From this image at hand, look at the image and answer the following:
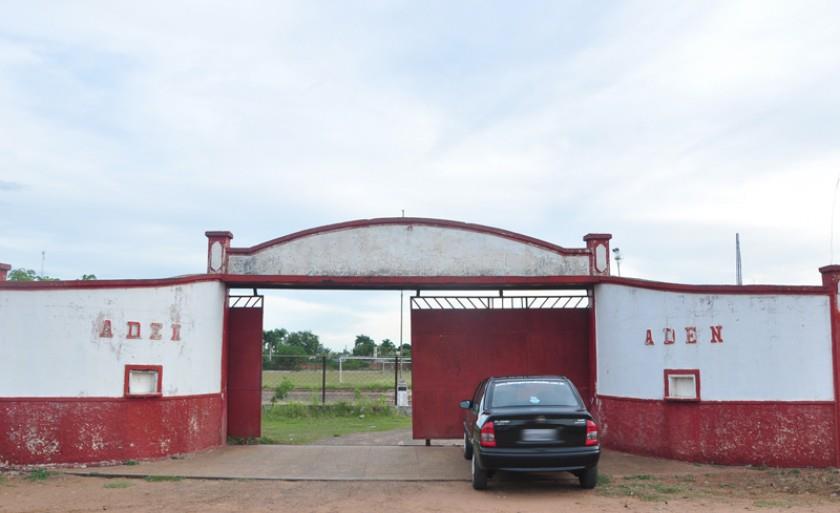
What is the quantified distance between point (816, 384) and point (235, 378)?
1062 cm

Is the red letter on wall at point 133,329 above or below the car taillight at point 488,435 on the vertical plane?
above

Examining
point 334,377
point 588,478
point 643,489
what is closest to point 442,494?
point 588,478

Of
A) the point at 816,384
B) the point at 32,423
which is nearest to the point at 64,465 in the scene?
the point at 32,423

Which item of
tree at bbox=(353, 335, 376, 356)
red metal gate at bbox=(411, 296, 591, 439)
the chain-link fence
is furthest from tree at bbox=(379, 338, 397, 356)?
red metal gate at bbox=(411, 296, 591, 439)

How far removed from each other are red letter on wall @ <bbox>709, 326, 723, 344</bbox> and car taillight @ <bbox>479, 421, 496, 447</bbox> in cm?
465

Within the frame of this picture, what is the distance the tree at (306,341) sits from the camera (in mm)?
62406

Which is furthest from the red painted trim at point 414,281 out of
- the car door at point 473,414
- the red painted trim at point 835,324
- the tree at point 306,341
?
the tree at point 306,341

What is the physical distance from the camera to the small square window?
43.0 ft

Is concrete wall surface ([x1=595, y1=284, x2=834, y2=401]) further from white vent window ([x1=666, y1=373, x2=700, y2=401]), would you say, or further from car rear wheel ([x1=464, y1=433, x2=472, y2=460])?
car rear wheel ([x1=464, y1=433, x2=472, y2=460])

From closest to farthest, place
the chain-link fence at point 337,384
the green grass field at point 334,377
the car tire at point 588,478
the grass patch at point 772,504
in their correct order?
the grass patch at point 772,504
the car tire at point 588,478
the chain-link fence at point 337,384
the green grass field at point 334,377

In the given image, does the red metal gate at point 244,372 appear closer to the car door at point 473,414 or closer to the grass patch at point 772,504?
the car door at point 473,414

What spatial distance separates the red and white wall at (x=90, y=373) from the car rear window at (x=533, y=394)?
19.2 feet

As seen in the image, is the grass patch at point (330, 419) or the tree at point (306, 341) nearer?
the grass patch at point (330, 419)

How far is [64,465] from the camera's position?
12.6 meters
